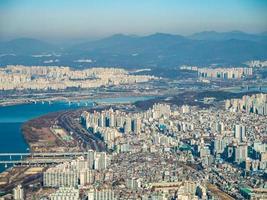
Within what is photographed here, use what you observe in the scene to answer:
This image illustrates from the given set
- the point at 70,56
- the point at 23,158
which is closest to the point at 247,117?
the point at 23,158

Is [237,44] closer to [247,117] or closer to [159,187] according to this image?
[247,117]

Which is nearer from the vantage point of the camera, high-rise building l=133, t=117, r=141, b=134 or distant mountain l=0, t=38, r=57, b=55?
high-rise building l=133, t=117, r=141, b=134

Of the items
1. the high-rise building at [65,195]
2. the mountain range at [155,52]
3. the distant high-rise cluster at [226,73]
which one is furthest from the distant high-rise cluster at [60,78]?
the high-rise building at [65,195]

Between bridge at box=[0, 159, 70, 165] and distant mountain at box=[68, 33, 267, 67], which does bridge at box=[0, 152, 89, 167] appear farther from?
distant mountain at box=[68, 33, 267, 67]

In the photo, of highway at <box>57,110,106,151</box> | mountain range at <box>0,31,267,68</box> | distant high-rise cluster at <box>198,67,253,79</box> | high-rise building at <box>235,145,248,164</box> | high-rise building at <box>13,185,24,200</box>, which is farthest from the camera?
mountain range at <box>0,31,267,68</box>

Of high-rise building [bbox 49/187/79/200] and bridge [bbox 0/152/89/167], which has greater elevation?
high-rise building [bbox 49/187/79/200]

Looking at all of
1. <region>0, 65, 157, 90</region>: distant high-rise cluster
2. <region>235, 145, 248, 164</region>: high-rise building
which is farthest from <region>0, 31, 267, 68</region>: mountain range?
<region>235, 145, 248, 164</region>: high-rise building
